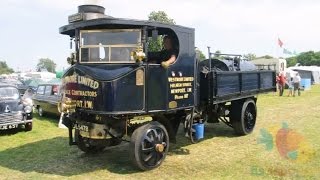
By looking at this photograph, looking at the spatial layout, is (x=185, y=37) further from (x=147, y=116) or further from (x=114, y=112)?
(x=114, y=112)

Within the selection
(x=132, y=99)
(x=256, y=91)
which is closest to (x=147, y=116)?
(x=132, y=99)

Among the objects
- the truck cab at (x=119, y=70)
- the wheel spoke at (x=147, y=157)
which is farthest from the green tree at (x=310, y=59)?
the wheel spoke at (x=147, y=157)

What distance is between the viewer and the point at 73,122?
8.29 metres

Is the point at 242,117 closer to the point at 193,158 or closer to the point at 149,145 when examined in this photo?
the point at 193,158

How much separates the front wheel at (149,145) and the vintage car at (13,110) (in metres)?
6.12

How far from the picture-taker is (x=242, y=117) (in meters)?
10.9

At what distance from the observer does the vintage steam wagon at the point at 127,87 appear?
23.7 feet

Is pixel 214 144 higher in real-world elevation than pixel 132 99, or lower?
lower

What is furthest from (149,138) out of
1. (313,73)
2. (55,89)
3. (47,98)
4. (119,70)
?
(313,73)

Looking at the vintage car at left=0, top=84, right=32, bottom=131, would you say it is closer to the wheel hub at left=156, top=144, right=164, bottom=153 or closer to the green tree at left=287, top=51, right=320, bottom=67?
the wheel hub at left=156, top=144, right=164, bottom=153

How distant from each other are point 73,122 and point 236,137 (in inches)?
186

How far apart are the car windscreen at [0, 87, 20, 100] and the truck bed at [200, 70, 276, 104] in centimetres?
679

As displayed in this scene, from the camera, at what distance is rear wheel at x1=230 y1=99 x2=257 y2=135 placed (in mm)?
10922

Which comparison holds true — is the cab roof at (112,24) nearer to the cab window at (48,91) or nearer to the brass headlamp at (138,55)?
the brass headlamp at (138,55)
